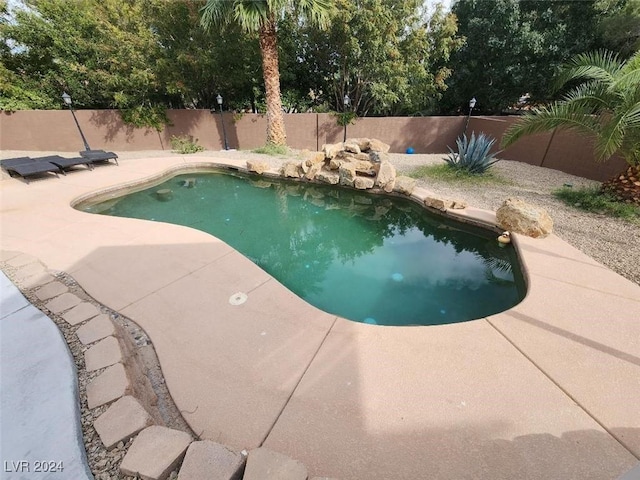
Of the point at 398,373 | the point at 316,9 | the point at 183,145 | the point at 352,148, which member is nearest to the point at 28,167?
the point at 183,145

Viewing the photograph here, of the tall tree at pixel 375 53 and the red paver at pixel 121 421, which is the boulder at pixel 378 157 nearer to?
the tall tree at pixel 375 53

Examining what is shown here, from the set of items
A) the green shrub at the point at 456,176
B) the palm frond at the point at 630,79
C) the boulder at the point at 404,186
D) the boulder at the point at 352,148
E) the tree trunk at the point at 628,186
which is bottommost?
the green shrub at the point at 456,176

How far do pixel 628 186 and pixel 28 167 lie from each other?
1238 centimetres

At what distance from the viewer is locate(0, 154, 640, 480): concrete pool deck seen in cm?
149

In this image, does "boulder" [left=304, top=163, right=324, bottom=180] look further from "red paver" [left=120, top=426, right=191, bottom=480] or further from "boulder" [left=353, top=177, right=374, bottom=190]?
"red paver" [left=120, top=426, right=191, bottom=480]

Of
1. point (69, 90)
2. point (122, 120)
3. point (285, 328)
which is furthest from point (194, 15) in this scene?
point (285, 328)

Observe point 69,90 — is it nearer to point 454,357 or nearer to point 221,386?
point 221,386

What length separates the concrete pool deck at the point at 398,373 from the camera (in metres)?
1.49

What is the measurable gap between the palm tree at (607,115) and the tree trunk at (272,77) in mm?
7140

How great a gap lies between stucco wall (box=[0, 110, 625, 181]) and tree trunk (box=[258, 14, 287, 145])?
1.74 metres

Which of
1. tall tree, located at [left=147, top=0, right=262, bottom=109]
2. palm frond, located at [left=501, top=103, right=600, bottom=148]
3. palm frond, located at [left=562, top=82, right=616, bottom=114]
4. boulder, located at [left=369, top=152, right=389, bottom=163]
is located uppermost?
tall tree, located at [left=147, top=0, right=262, bottom=109]

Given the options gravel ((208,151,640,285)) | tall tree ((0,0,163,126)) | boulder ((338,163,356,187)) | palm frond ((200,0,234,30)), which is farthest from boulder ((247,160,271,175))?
tall tree ((0,0,163,126))

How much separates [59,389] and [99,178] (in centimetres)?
677

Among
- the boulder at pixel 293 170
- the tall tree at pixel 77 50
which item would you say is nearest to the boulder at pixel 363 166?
the boulder at pixel 293 170
